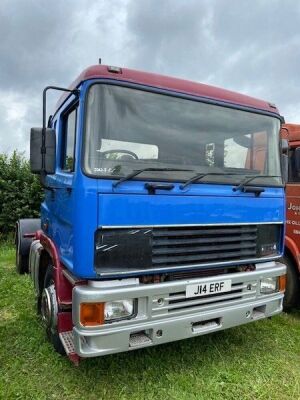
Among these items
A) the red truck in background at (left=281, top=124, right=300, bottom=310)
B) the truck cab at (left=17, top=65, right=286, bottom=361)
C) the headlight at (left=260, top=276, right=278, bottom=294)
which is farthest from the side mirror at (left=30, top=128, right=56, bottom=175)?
the red truck in background at (left=281, top=124, right=300, bottom=310)

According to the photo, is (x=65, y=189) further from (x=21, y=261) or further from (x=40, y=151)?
(x=21, y=261)

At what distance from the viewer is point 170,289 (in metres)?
2.85

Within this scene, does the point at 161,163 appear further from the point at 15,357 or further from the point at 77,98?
the point at 15,357

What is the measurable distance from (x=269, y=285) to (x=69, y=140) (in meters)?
2.24

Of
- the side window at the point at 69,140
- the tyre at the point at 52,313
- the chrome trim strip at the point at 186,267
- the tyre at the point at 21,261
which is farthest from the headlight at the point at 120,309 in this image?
the tyre at the point at 21,261

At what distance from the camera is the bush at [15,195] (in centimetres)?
971

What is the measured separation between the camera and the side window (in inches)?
117

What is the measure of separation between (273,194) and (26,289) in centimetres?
381

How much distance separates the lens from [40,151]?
2926 mm

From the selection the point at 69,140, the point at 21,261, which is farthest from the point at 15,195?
the point at 69,140

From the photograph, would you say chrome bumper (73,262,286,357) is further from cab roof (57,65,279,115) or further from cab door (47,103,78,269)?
cab roof (57,65,279,115)

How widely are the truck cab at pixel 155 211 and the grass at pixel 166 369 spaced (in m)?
0.35

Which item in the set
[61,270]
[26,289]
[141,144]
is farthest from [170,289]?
[26,289]

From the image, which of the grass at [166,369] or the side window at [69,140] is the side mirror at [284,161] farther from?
the side window at [69,140]
